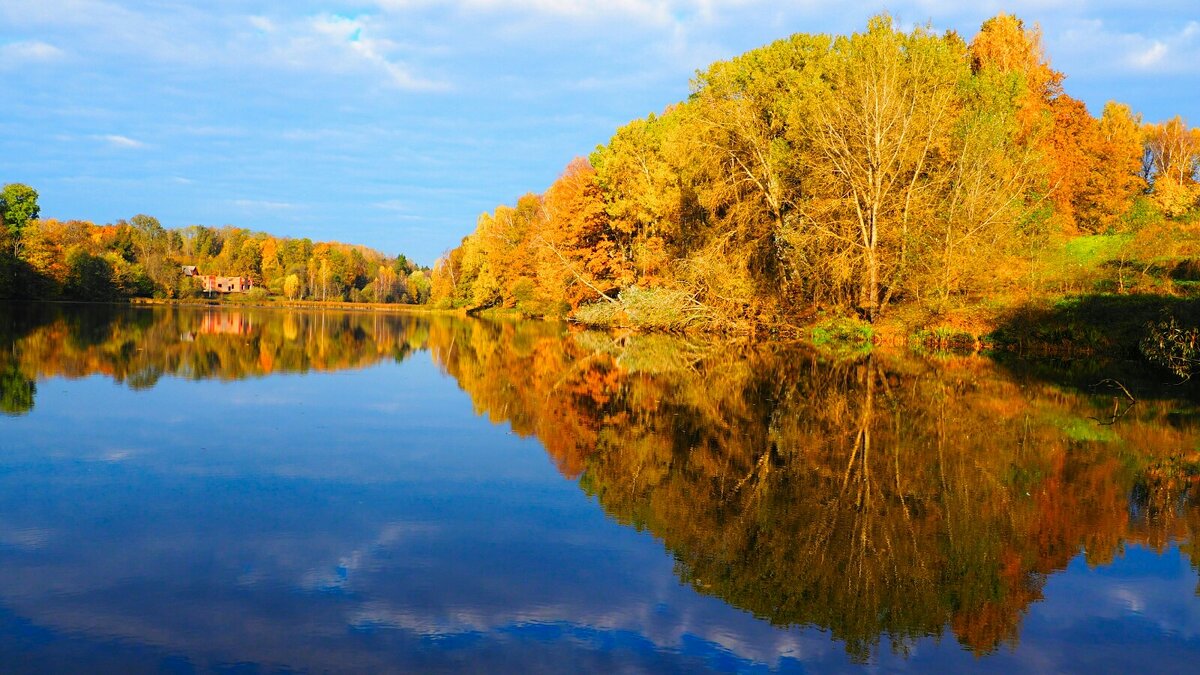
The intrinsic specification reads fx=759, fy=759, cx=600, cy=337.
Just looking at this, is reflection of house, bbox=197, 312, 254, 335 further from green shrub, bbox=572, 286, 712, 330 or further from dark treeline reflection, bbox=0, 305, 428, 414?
green shrub, bbox=572, 286, 712, 330

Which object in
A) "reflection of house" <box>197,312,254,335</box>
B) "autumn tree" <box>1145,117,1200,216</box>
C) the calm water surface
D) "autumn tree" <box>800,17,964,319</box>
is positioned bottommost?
the calm water surface

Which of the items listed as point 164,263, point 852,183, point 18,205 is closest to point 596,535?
point 852,183

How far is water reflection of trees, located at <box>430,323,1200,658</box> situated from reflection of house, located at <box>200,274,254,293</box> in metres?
120

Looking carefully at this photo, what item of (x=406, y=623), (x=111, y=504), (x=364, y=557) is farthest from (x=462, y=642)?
(x=111, y=504)

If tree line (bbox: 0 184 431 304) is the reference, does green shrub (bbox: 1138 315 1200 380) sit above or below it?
below

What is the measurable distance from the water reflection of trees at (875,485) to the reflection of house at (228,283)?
120177mm

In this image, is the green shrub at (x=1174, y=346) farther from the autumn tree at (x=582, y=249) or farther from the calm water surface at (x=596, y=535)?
the autumn tree at (x=582, y=249)

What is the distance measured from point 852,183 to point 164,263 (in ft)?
321

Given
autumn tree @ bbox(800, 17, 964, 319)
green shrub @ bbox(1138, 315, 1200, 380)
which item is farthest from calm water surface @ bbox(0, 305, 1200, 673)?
autumn tree @ bbox(800, 17, 964, 319)

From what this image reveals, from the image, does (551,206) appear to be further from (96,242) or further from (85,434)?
(96,242)

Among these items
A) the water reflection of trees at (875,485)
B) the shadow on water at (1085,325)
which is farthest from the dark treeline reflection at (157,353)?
the shadow on water at (1085,325)

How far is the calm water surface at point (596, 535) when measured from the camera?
421 cm

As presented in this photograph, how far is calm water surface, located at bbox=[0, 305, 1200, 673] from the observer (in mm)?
4215

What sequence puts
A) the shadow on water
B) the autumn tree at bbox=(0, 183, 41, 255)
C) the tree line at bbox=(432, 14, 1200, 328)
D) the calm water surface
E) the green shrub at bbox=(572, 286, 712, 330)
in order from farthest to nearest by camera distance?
the autumn tree at bbox=(0, 183, 41, 255) < the green shrub at bbox=(572, 286, 712, 330) < the tree line at bbox=(432, 14, 1200, 328) < the shadow on water < the calm water surface
